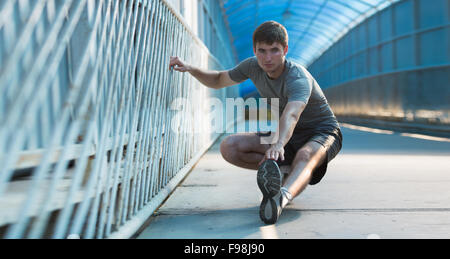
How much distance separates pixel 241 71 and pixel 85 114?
163cm

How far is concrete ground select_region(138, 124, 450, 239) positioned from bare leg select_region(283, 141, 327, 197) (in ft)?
0.69

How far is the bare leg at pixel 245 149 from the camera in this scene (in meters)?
3.40

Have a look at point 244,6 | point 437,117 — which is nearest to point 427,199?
point 437,117

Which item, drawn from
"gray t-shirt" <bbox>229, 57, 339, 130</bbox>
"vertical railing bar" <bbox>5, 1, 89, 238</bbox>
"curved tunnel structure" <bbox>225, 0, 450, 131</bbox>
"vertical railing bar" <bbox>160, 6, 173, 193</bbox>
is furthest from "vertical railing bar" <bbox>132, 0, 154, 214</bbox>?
"curved tunnel structure" <bbox>225, 0, 450, 131</bbox>

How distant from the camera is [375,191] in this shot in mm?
3680

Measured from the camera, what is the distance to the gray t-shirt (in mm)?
3000

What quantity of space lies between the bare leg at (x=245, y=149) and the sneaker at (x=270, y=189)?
0.72 meters

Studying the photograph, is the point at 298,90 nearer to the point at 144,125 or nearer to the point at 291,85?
the point at 291,85

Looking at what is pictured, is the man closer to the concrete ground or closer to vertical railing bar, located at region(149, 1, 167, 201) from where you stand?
the concrete ground

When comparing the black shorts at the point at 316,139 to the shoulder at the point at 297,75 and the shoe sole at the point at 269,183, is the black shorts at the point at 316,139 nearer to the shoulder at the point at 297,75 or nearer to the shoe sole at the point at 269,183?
the shoulder at the point at 297,75

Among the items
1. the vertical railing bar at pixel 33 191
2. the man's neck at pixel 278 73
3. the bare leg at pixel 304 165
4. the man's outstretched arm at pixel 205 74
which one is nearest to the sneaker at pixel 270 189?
the bare leg at pixel 304 165
